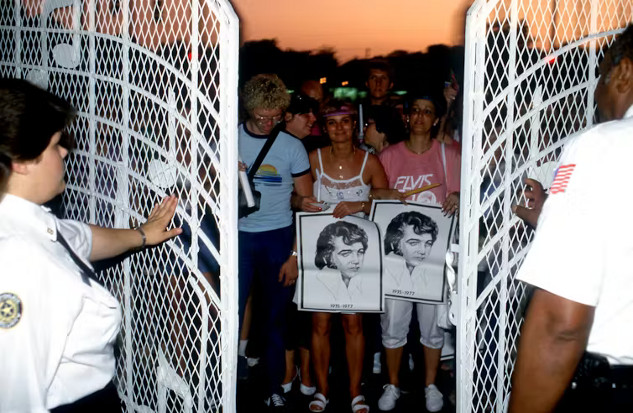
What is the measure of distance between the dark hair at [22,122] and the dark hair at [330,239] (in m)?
2.61

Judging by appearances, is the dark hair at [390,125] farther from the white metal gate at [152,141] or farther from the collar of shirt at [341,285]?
the white metal gate at [152,141]

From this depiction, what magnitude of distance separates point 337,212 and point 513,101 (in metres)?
1.75

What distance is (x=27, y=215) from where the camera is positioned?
79.5 inches

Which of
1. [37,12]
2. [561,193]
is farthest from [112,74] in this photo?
[561,193]

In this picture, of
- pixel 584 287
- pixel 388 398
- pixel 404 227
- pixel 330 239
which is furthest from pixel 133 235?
pixel 388 398

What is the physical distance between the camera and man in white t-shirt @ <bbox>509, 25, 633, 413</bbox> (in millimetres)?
1623

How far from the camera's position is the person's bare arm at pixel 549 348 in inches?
65.1

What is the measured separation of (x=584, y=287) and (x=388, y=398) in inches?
135

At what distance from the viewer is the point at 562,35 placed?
10.3 ft

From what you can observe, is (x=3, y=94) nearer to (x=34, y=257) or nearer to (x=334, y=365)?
(x=34, y=257)

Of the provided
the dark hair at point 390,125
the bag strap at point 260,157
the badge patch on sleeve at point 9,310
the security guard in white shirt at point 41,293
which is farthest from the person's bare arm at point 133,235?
the dark hair at point 390,125

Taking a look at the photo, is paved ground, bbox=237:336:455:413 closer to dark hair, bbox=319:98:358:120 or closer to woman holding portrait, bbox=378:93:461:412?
woman holding portrait, bbox=378:93:461:412

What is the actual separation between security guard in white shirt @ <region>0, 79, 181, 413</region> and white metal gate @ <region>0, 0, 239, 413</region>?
3.11 ft

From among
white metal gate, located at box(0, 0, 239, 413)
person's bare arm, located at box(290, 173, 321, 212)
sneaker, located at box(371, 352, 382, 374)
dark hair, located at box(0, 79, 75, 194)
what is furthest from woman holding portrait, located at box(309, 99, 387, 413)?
dark hair, located at box(0, 79, 75, 194)
